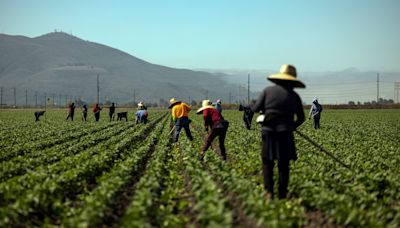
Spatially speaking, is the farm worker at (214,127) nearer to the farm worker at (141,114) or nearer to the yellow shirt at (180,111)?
the yellow shirt at (180,111)

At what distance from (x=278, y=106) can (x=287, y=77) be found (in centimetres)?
50

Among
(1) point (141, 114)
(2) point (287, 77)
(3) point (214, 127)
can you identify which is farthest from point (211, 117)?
(1) point (141, 114)

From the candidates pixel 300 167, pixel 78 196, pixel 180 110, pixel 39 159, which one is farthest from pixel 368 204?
pixel 180 110

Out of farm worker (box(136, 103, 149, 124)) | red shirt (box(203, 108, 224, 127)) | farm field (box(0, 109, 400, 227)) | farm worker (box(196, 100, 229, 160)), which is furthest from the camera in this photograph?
farm worker (box(136, 103, 149, 124))

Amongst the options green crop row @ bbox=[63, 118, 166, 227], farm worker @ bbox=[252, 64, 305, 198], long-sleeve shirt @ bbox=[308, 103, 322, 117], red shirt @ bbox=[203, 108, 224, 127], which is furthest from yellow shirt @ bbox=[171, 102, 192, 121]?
long-sleeve shirt @ bbox=[308, 103, 322, 117]

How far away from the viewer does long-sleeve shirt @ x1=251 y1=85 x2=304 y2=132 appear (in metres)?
7.38

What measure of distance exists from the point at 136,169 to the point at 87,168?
115 cm

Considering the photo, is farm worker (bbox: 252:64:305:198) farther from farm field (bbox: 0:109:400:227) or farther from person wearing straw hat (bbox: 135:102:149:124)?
person wearing straw hat (bbox: 135:102:149:124)

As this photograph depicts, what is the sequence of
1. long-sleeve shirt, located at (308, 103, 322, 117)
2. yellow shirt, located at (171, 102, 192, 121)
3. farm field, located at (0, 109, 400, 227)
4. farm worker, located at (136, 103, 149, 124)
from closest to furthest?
farm field, located at (0, 109, 400, 227), yellow shirt, located at (171, 102, 192, 121), long-sleeve shirt, located at (308, 103, 322, 117), farm worker, located at (136, 103, 149, 124)

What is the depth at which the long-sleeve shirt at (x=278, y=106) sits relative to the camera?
24.2 ft

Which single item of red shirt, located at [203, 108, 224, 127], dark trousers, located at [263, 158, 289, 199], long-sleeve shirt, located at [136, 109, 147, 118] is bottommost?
dark trousers, located at [263, 158, 289, 199]

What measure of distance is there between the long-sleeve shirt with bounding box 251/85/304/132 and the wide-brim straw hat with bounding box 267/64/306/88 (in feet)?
0.38

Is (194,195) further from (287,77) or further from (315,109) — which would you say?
(315,109)

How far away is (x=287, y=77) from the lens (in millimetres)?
7480
